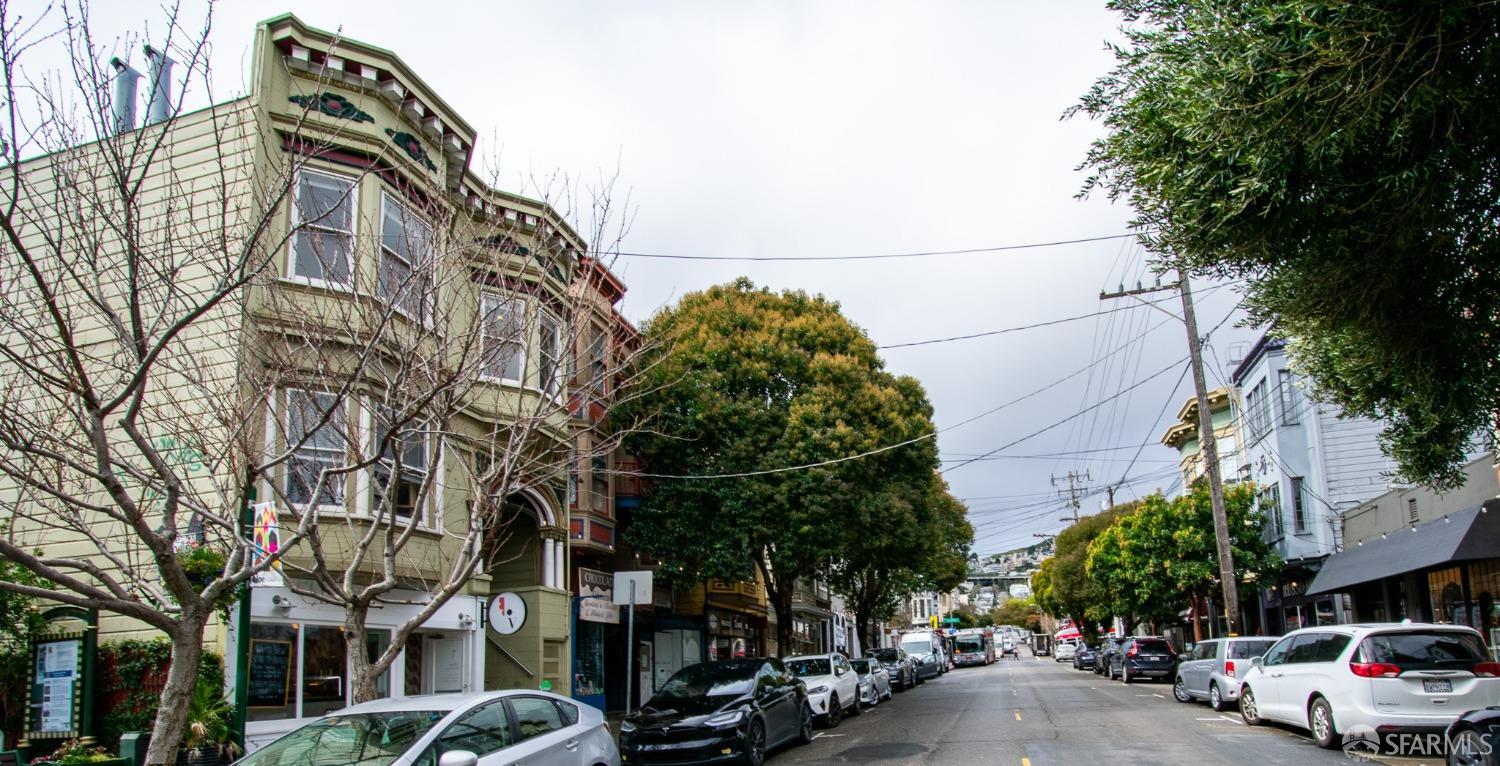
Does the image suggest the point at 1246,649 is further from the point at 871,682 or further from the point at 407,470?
the point at 407,470

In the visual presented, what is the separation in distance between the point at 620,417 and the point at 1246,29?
55.2 feet

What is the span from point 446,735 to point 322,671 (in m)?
8.42

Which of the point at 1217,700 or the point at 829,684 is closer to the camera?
the point at 1217,700

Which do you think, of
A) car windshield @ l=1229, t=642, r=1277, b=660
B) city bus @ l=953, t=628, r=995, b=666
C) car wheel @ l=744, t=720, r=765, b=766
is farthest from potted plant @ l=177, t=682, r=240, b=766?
city bus @ l=953, t=628, r=995, b=666

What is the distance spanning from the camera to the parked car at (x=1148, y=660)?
3331 centimetres

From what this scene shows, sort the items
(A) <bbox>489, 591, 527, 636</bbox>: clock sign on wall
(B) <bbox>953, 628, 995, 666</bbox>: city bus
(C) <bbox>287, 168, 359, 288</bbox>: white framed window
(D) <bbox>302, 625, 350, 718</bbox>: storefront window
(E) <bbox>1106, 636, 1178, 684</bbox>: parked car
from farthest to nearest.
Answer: (B) <bbox>953, 628, 995, 666</bbox>: city bus, (E) <bbox>1106, 636, 1178, 684</bbox>: parked car, (D) <bbox>302, 625, 350, 718</bbox>: storefront window, (C) <bbox>287, 168, 359, 288</bbox>: white framed window, (A) <bbox>489, 591, 527, 636</bbox>: clock sign on wall

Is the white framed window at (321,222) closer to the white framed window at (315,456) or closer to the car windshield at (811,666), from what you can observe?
the white framed window at (315,456)

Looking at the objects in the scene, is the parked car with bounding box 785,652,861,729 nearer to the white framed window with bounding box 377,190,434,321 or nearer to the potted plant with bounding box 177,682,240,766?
the potted plant with bounding box 177,682,240,766

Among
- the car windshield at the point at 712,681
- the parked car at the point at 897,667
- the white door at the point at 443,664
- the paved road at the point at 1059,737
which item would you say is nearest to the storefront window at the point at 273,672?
the white door at the point at 443,664

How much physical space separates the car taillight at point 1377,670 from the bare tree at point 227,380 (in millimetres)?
10197

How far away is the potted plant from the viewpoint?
37.8ft

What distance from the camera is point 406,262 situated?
1295 cm

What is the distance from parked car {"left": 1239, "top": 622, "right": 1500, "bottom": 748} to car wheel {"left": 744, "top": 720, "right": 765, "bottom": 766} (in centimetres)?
731

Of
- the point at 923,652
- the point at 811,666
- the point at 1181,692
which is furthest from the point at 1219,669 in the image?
the point at 923,652
